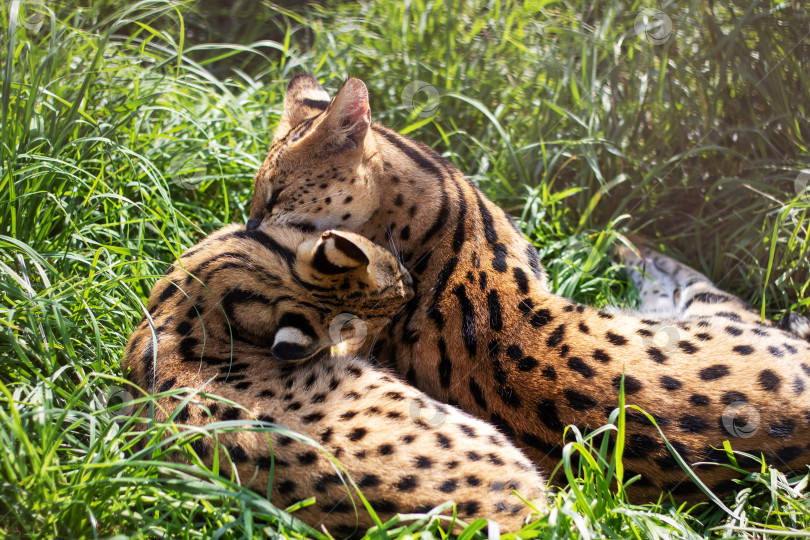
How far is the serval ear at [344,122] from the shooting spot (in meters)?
3.74

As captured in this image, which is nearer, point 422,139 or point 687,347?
point 687,347

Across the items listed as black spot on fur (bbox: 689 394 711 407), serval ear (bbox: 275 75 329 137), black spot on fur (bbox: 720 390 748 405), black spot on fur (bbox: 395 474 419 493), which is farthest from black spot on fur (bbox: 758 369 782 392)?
serval ear (bbox: 275 75 329 137)

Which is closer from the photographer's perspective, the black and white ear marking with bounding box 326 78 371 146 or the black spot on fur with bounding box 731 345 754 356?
the black spot on fur with bounding box 731 345 754 356

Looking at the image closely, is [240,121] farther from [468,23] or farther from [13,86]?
[468,23]

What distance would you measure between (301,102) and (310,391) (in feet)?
6.94

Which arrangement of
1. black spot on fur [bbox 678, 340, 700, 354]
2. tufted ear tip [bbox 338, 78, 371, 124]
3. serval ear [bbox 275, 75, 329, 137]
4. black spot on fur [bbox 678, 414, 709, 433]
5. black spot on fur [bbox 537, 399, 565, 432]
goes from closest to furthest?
1. black spot on fur [bbox 678, 414, 709, 433]
2. black spot on fur [bbox 537, 399, 565, 432]
3. black spot on fur [bbox 678, 340, 700, 354]
4. tufted ear tip [bbox 338, 78, 371, 124]
5. serval ear [bbox 275, 75, 329, 137]

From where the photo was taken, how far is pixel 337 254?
10.6 ft

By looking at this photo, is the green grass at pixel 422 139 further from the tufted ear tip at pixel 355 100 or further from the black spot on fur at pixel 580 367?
the tufted ear tip at pixel 355 100

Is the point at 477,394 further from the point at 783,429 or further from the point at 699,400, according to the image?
the point at 783,429

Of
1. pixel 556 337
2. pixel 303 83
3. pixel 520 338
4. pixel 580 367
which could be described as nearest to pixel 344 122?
pixel 303 83

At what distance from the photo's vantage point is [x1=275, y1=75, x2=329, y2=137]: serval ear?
4.40 metres

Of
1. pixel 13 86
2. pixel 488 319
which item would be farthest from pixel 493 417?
pixel 13 86

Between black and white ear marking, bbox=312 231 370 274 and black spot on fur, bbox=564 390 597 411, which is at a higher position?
black and white ear marking, bbox=312 231 370 274

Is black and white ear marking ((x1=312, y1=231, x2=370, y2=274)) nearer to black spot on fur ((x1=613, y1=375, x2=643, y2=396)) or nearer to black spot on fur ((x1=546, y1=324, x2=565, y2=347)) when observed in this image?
black spot on fur ((x1=546, y1=324, x2=565, y2=347))
